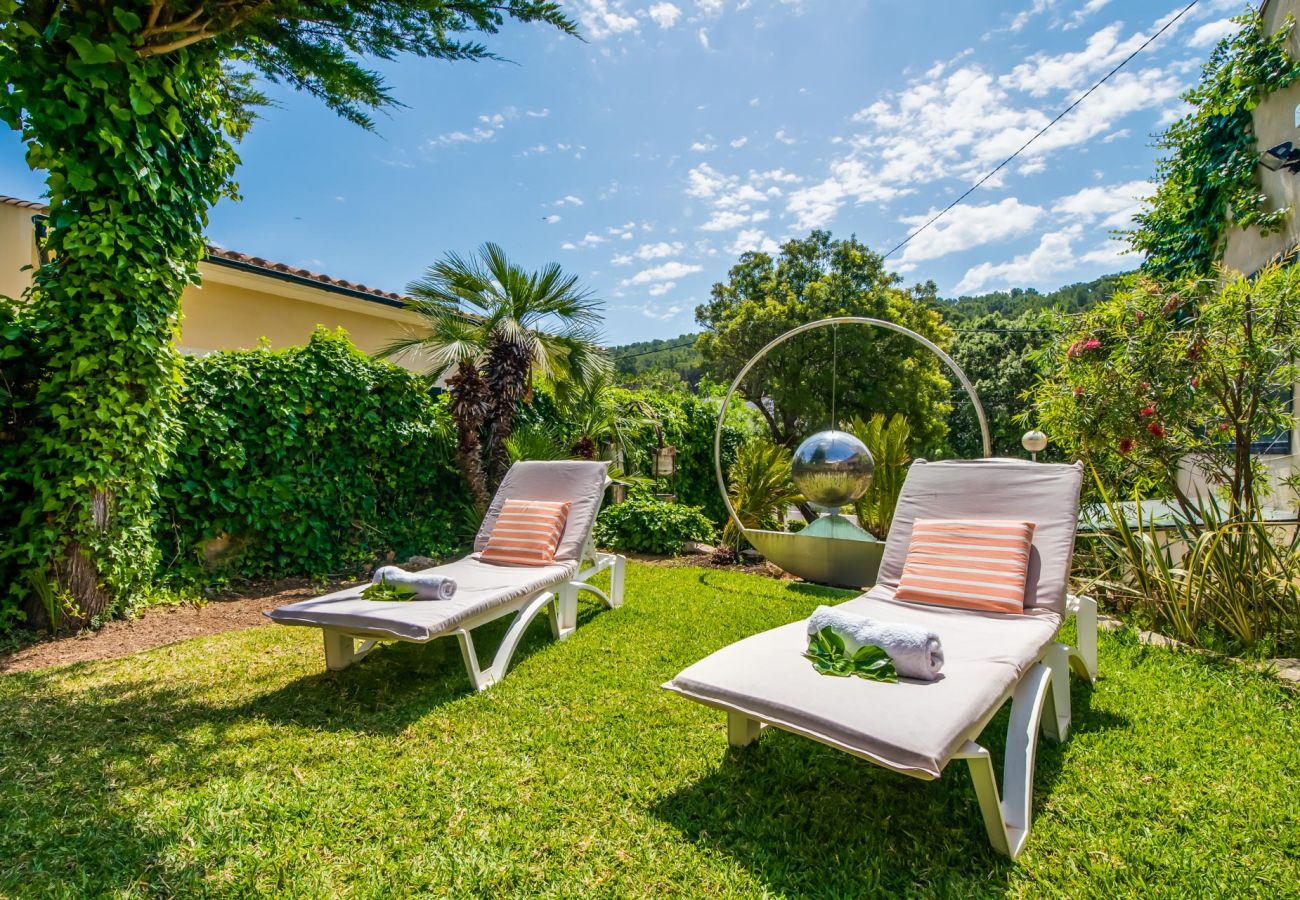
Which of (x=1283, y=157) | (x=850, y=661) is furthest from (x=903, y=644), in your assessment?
(x=1283, y=157)

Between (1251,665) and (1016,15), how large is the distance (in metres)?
7.38

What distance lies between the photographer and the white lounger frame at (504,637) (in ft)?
11.1

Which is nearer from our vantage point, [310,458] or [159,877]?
[159,877]

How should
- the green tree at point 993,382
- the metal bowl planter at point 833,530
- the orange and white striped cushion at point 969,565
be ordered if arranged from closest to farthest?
the orange and white striped cushion at point 969,565 → the metal bowl planter at point 833,530 → the green tree at point 993,382

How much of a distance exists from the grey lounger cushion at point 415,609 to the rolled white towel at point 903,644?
198cm

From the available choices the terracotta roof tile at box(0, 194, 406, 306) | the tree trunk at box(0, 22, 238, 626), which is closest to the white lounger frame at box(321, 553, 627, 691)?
the tree trunk at box(0, 22, 238, 626)

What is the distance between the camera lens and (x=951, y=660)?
251cm

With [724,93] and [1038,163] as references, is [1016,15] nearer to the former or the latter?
[1038,163]

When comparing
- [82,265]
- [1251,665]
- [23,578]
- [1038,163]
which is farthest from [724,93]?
[23,578]

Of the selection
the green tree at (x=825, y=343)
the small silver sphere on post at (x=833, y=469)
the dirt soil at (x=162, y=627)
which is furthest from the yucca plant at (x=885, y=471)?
the green tree at (x=825, y=343)

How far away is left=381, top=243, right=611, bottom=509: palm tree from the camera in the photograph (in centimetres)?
682

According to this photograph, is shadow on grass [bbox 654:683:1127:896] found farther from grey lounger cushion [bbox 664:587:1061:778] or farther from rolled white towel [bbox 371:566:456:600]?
rolled white towel [bbox 371:566:456:600]

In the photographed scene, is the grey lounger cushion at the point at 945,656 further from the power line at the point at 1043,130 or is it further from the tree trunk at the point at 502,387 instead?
the power line at the point at 1043,130

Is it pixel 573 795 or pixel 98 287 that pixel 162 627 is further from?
pixel 573 795
